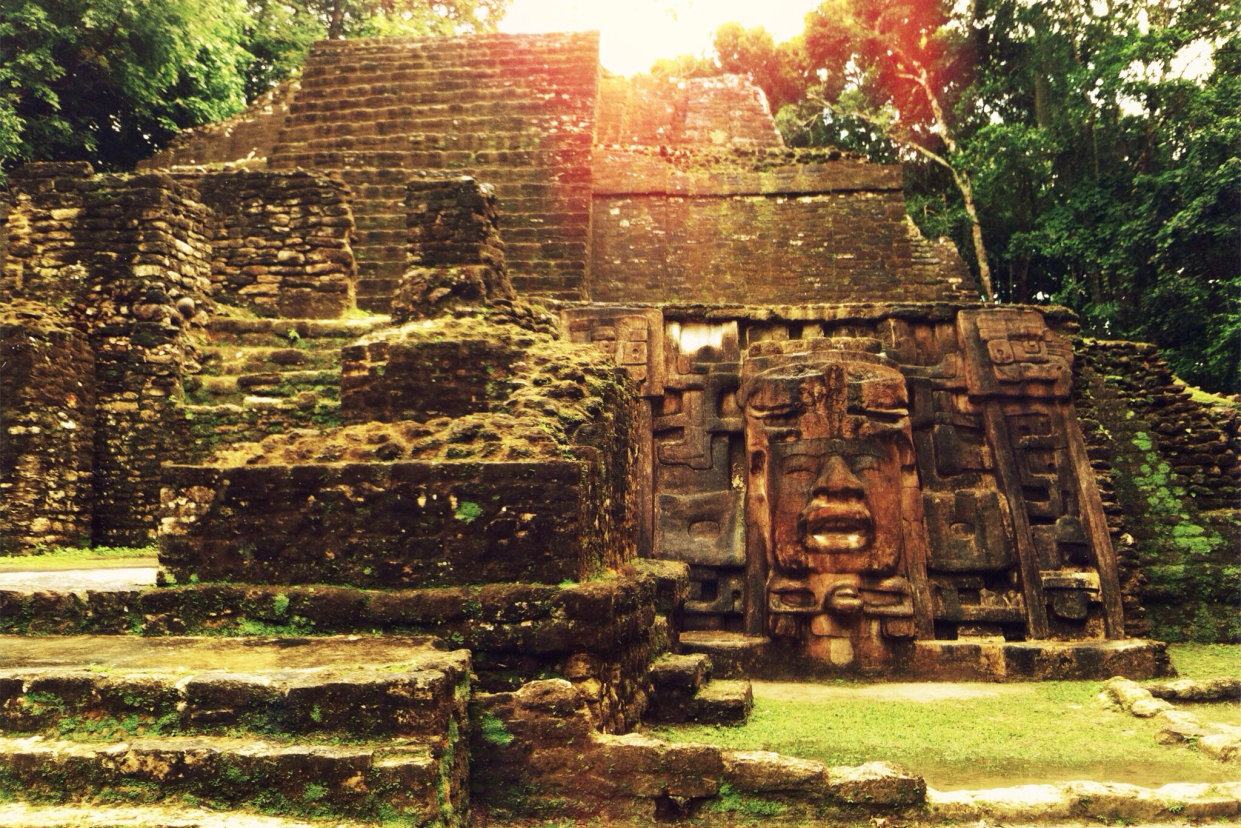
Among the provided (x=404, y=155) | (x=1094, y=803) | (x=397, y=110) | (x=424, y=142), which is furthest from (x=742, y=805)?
(x=397, y=110)

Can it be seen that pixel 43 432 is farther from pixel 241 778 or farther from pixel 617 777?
pixel 617 777

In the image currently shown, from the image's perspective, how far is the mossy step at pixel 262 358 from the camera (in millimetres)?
7273

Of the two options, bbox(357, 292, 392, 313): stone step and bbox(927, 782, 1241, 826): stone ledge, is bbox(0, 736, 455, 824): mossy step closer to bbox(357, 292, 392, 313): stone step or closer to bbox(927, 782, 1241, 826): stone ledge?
bbox(927, 782, 1241, 826): stone ledge

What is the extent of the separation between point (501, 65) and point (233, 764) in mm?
12059

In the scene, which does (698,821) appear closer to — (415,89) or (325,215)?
(325,215)

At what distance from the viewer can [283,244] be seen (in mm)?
8148

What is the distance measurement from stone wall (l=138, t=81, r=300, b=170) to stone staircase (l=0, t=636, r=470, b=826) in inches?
450

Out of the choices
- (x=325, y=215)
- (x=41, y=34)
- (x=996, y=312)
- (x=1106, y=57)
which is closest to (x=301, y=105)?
(x=41, y=34)

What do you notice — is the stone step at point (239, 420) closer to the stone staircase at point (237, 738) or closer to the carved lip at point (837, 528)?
the carved lip at point (837, 528)

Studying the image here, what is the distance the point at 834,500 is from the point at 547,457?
2.90 metres

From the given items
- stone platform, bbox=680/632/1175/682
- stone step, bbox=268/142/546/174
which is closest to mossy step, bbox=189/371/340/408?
stone platform, bbox=680/632/1175/682

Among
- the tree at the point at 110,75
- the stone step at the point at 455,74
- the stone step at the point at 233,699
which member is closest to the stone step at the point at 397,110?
the stone step at the point at 455,74

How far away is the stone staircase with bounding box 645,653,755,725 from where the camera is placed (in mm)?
4375

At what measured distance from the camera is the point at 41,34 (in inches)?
517
